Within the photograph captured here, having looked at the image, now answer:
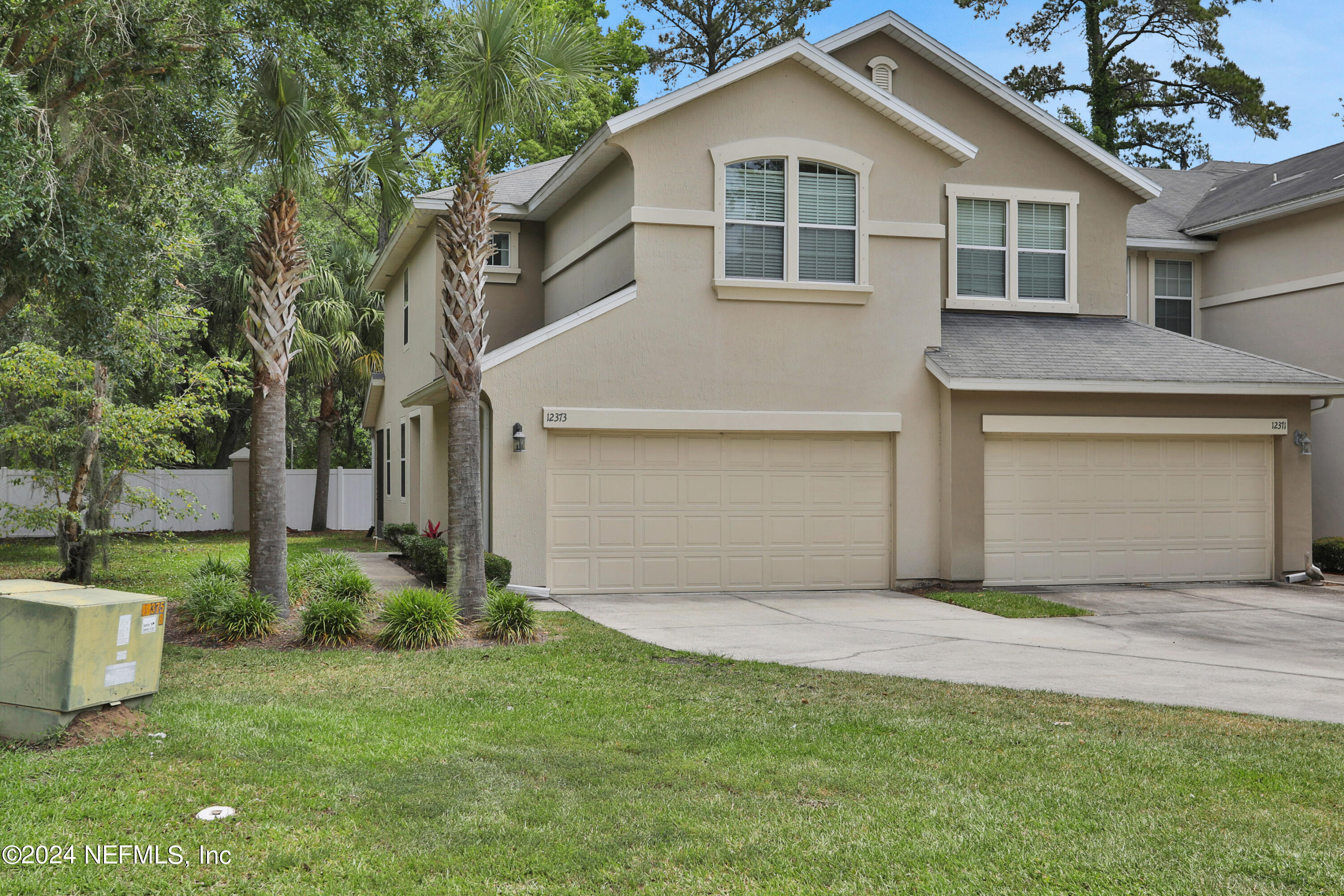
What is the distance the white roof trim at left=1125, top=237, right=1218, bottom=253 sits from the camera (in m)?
19.3

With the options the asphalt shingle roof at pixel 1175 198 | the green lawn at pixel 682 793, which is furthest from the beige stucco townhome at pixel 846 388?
the green lawn at pixel 682 793

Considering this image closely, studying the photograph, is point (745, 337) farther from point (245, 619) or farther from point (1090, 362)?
point (245, 619)

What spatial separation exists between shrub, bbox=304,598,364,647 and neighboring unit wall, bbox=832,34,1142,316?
12037 millimetres

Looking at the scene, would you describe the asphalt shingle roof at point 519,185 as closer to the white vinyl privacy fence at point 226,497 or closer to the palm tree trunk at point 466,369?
the palm tree trunk at point 466,369

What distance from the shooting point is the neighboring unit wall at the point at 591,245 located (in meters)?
14.6

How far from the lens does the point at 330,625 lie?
391 inches

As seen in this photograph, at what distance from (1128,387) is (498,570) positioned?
9195 mm

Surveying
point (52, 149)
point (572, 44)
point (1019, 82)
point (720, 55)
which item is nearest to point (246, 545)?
point (52, 149)

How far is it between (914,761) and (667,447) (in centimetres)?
850

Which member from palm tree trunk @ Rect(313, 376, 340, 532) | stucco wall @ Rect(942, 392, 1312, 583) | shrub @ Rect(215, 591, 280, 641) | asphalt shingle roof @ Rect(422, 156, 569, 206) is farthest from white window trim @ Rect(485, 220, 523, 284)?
palm tree trunk @ Rect(313, 376, 340, 532)

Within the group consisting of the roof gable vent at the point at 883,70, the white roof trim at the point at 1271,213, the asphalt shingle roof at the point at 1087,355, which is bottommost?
the asphalt shingle roof at the point at 1087,355

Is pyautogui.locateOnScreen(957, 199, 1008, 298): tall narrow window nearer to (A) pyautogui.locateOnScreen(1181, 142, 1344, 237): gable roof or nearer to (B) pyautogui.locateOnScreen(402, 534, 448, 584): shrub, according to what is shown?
(A) pyautogui.locateOnScreen(1181, 142, 1344, 237): gable roof

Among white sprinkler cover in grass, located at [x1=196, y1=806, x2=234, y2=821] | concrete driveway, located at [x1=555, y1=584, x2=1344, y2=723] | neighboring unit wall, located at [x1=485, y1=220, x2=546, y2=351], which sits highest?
neighboring unit wall, located at [x1=485, y1=220, x2=546, y2=351]

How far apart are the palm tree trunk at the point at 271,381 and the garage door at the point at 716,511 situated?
12.3ft
